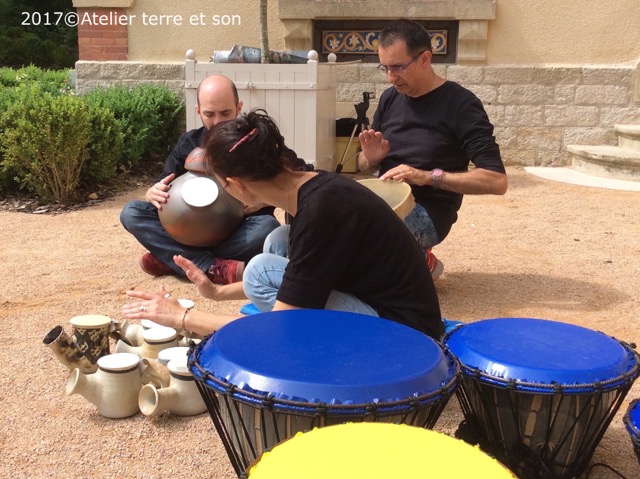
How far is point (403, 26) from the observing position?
3.74 meters

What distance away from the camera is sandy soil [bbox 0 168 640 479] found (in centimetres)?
254

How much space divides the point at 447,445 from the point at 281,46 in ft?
26.5

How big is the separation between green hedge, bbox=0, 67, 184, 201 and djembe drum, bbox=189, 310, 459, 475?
4.93 m

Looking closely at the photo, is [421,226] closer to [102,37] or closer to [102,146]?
[102,146]

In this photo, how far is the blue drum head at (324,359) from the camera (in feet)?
5.59

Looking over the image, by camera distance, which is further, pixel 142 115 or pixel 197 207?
pixel 142 115

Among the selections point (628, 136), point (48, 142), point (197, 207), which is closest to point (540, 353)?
point (197, 207)

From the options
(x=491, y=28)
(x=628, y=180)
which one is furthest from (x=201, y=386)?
(x=491, y=28)

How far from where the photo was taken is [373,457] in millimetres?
1377

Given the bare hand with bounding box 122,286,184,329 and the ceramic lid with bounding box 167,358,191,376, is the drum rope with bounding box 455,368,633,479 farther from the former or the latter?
the ceramic lid with bounding box 167,358,191,376

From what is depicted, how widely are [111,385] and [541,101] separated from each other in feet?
23.6

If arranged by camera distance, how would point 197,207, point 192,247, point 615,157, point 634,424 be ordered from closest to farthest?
point 634,424 < point 197,207 < point 192,247 < point 615,157

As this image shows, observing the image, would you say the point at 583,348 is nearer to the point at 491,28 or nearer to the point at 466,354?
the point at 466,354

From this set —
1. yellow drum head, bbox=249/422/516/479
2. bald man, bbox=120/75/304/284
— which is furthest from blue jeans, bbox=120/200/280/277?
yellow drum head, bbox=249/422/516/479
